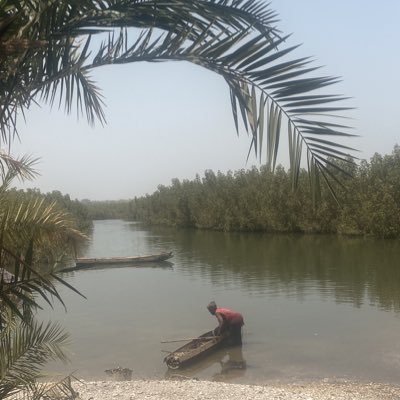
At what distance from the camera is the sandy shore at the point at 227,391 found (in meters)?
6.98

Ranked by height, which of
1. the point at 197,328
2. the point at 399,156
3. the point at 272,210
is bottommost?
the point at 197,328

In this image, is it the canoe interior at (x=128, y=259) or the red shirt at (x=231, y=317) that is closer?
the red shirt at (x=231, y=317)

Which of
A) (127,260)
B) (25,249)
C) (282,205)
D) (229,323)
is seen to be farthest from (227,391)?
(282,205)

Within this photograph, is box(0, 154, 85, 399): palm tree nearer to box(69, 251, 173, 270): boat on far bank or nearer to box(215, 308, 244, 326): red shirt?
box(215, 308, 244, 326): red shirt

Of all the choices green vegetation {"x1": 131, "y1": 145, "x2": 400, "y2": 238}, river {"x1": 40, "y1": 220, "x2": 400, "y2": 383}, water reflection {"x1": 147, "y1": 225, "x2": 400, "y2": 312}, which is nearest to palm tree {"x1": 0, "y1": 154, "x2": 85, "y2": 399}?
river {"x1": 40, "y1": 220, "x2": 400, "y2": 383}

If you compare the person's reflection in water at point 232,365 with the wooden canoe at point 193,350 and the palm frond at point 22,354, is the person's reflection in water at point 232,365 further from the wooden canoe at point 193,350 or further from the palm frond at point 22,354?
the palm frond at point 22,354

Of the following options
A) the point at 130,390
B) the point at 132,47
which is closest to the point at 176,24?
the point at 132,47

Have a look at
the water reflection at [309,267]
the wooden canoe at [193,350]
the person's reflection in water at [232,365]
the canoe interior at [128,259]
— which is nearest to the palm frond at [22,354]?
the wooden canoe at [193,350]

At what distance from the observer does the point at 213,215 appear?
52.2 meters

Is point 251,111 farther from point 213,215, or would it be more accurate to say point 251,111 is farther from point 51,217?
point 213,215

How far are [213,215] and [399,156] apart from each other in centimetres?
2255

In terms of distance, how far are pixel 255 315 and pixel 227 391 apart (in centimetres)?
655

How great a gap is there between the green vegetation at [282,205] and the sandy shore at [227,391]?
42.3 ft

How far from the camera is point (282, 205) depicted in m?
41.6
